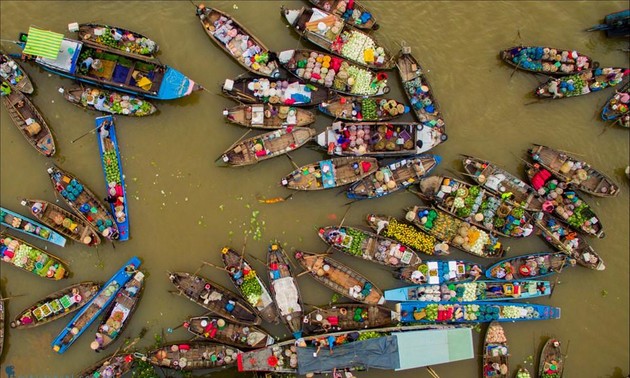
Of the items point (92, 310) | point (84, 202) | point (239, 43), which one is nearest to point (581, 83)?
point (239, 43)

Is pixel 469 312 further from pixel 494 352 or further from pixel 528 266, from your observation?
pixel 528 266

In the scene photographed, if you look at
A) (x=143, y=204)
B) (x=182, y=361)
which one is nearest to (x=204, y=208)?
(x=143, y=204)

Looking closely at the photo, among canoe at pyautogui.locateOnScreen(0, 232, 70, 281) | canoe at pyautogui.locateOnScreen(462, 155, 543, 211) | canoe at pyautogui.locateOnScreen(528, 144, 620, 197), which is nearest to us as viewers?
canoe at pyautogui.locateOnScreen(0, 232, 70, 281)

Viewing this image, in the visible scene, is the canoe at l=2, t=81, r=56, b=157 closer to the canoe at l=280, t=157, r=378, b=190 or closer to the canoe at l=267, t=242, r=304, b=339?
the canoe at l=280, t=157, r=378, b=190

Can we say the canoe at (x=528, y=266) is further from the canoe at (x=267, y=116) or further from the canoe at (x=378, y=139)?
the canoe at (x=267, y=116)

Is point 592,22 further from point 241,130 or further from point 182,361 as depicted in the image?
point 182,361

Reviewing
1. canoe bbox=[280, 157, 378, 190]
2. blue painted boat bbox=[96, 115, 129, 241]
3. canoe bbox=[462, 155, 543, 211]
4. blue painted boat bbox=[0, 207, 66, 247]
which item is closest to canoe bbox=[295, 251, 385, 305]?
canoe bbox=[280, 157, 378, 190]
